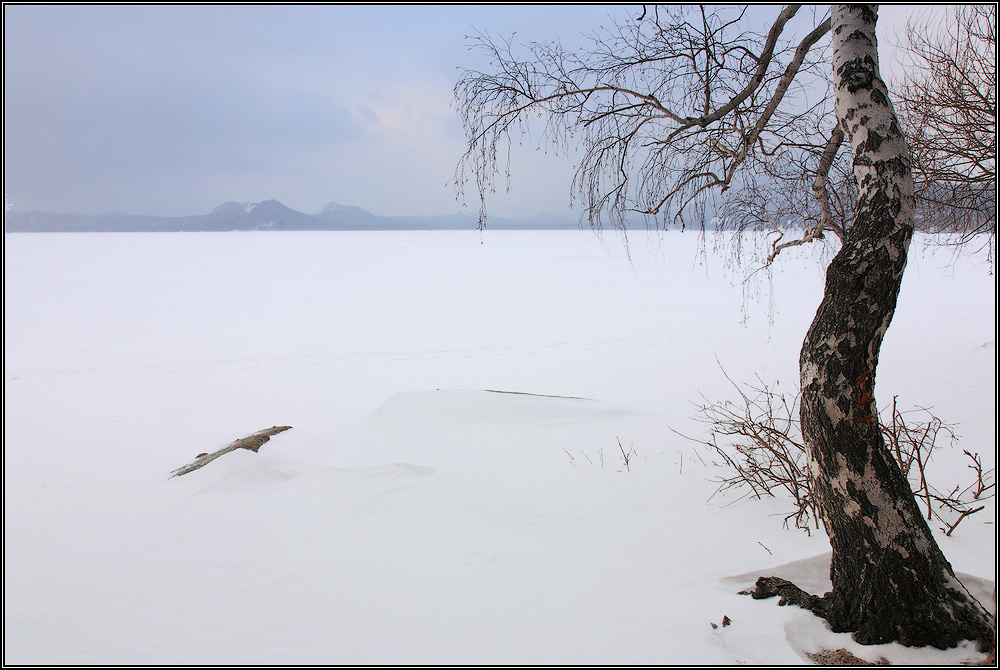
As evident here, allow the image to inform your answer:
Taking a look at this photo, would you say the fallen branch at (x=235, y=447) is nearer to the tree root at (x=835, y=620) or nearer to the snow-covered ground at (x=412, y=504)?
the snow-covered ground at (x=412, y=504)

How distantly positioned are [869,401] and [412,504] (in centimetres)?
348

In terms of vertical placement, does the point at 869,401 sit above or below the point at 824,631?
above

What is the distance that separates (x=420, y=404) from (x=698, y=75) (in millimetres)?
5663

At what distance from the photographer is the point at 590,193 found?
4234 mm

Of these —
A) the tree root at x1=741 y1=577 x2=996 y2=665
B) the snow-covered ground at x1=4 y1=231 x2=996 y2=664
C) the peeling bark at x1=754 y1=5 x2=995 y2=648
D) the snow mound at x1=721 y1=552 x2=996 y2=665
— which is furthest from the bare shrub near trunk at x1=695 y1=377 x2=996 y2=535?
the peeling bark at x1=754 y1=5 x2=995 y2=648

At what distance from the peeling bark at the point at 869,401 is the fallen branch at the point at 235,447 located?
5501 mm

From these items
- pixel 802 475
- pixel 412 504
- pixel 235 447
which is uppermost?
pixel 802 475

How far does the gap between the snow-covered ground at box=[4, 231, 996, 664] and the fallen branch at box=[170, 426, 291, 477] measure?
0.55ft

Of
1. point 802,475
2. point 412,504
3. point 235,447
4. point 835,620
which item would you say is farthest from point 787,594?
point 235,447

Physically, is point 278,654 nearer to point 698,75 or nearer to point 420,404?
point 698,75

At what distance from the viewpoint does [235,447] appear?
23.3 ft

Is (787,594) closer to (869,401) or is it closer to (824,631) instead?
(824,631)

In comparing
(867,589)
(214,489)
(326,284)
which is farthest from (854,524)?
(326,284)

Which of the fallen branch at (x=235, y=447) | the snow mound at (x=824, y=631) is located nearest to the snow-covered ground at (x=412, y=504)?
the snow mound at (x=824, y=631)
